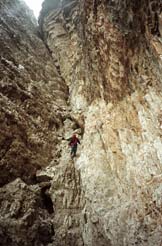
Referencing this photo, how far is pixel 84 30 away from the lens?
1628 cm

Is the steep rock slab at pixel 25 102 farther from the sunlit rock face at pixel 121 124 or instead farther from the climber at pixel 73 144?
the sunlit rock face at pixel 121 124

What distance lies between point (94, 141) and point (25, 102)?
4.17m

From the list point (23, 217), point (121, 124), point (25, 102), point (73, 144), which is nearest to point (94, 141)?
point (73, 144)

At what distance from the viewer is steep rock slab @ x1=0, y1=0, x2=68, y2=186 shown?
45.8 ft

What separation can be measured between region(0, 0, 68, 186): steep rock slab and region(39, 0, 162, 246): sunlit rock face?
5.37ft

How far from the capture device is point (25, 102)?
1611 centimetres

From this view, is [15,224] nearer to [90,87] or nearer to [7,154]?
[7,154]

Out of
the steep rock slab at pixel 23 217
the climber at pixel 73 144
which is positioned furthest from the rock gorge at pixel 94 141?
the climber at pixel 73 144

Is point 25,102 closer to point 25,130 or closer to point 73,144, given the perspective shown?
point 25,130

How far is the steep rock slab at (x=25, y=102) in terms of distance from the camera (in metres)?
13.9

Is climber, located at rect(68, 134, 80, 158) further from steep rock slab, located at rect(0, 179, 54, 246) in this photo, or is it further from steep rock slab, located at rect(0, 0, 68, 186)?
steep rock slab, located at rect(0, 179, 54, 246)

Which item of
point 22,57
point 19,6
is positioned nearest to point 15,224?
point 22,57

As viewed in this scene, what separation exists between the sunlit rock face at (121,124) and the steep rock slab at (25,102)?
164cm

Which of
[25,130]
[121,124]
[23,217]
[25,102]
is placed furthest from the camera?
[25,102]
